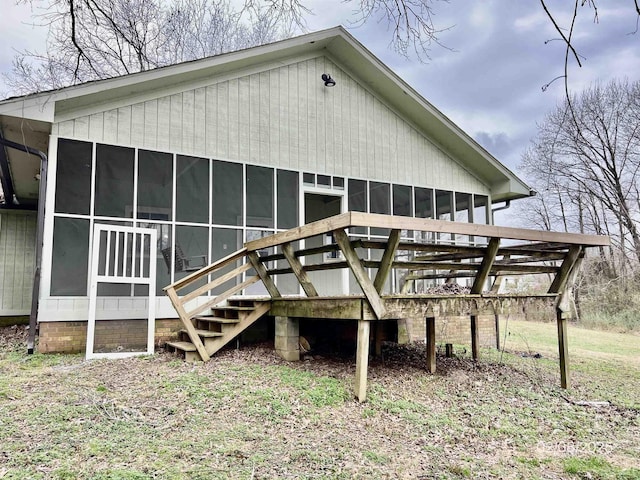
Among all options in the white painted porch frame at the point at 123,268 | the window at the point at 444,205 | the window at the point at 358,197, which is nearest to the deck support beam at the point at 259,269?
the white painted porch frame at the point at 123,268

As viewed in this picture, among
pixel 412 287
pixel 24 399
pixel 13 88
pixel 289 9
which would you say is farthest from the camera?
pixel 13 88

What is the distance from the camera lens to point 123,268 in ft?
22.7

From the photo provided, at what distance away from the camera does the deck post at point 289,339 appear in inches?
239

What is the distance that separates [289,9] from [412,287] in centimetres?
678

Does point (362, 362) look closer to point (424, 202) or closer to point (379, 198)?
point (379, 198)

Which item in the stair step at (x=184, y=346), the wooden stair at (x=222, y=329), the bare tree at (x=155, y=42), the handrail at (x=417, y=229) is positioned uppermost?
the bare tree at (x=155, y=42)

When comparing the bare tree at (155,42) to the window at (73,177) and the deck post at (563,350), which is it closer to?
the window at (73,177)

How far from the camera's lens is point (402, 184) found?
393 inches

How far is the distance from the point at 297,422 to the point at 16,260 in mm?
9308

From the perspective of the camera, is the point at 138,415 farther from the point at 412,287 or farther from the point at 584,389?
the point at 412,287

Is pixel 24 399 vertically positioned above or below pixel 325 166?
below

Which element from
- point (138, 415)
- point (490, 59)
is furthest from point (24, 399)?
point (490, 59)

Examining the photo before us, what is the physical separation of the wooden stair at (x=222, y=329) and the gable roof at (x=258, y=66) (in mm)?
3561

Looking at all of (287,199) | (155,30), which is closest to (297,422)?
(287,199)
